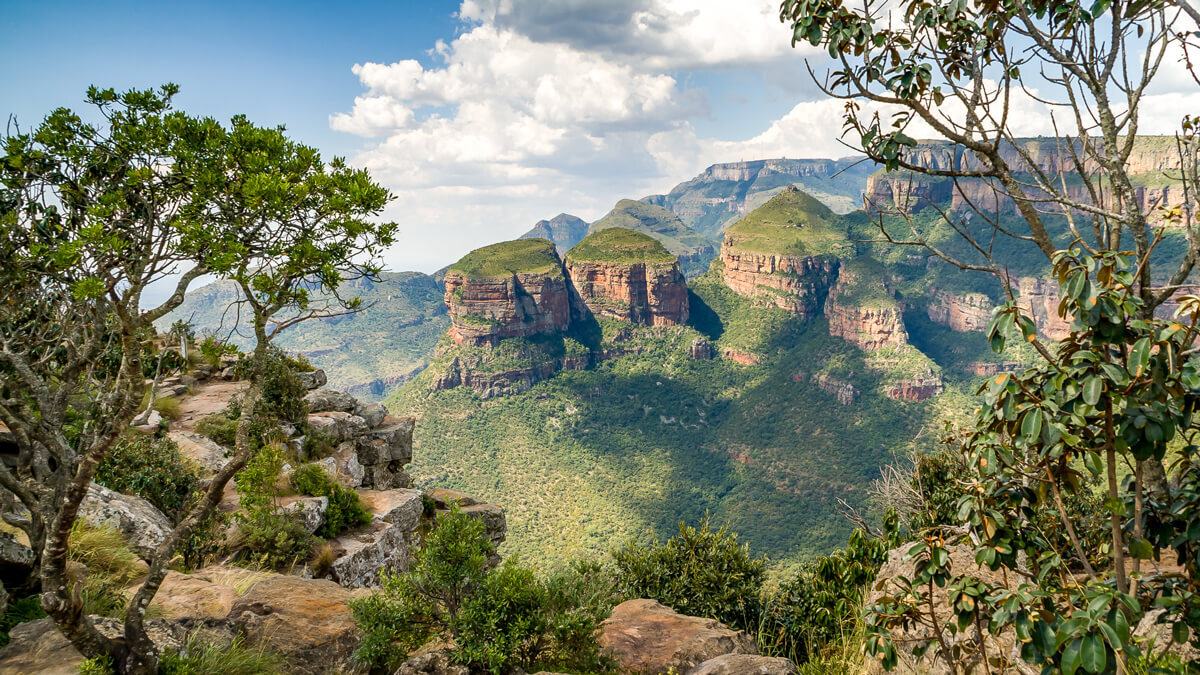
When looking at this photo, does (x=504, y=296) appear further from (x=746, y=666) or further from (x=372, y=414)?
(x=746, y=666)

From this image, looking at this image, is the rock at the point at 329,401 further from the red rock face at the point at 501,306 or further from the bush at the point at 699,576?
the red rock face at the point at 501,306

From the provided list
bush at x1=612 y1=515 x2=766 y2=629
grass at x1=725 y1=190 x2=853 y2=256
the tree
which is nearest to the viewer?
the tree

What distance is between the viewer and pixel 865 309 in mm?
110875

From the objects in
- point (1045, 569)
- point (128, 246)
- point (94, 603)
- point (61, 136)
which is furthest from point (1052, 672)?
point (94, 603)

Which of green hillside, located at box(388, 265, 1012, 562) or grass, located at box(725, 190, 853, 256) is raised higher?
grass, located at box(725, 190, 853, 256)

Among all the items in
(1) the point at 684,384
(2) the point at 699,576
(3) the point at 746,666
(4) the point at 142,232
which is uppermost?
(4) the point at 142,232

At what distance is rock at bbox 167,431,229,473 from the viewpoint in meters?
13.8

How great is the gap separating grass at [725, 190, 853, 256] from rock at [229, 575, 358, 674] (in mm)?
123911

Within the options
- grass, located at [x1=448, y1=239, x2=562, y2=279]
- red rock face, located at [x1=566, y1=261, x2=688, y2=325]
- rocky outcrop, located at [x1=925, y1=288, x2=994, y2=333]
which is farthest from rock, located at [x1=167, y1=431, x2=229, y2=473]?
rocky outcrop, located at [x1=925, y1=288, x2=994, y2=333]

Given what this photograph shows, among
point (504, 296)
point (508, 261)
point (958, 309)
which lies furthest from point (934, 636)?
point (958, 309)

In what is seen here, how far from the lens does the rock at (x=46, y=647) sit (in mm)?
5457

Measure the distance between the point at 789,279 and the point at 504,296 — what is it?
201 feet

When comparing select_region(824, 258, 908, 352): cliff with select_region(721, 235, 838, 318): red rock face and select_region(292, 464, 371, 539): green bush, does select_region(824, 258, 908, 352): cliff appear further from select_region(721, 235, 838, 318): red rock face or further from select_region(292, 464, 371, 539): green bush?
select_region(292, 464, 371, 539): green bush

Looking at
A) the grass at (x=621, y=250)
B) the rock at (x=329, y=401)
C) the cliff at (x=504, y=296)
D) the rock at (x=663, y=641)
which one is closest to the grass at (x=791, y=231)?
the grass at (x=621, y=250)
